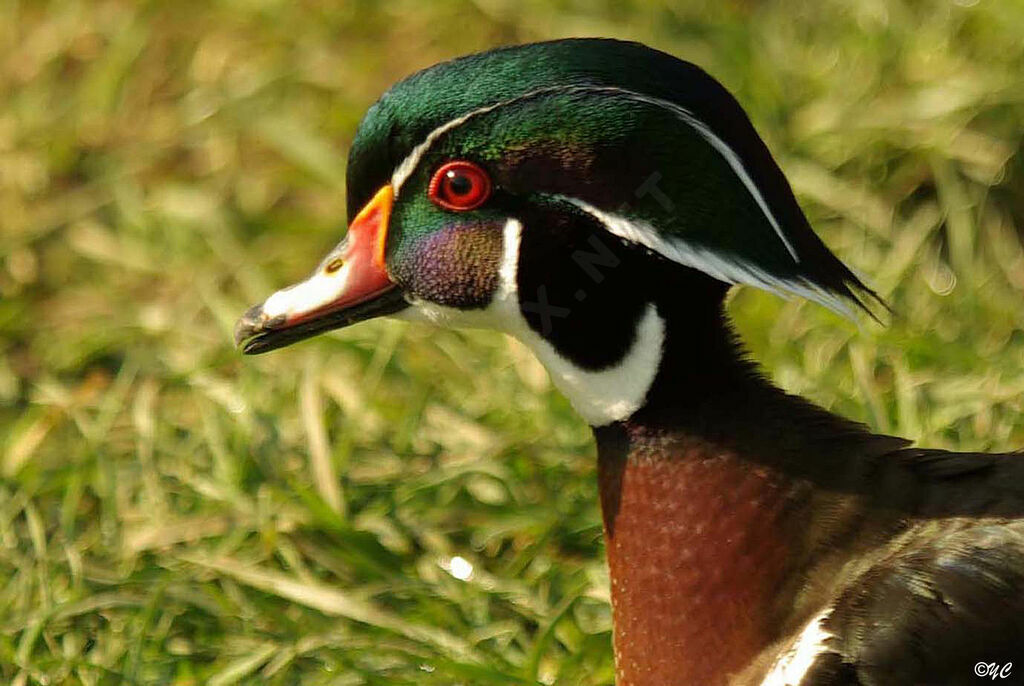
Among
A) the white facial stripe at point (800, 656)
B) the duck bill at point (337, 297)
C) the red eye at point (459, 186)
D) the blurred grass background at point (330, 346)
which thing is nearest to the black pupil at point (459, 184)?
the red eye at point (459, 186)

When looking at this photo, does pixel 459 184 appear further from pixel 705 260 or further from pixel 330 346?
pixel 330 346

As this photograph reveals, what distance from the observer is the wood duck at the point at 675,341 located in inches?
76.1

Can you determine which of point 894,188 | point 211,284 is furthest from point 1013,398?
point 211,284

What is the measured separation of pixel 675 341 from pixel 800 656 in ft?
1.35

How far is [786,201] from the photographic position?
6.49 feet

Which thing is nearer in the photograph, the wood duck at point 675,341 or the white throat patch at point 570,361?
the wood duck at point 675,341

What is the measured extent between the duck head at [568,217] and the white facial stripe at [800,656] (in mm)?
359

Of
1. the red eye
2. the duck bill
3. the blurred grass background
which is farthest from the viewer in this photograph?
the blurred grass background

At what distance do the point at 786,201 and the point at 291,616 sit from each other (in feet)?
3.84

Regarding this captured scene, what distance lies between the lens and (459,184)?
2.05m

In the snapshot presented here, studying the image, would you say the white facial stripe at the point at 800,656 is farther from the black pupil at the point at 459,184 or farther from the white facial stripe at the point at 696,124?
the black pupil at the point at 459,184

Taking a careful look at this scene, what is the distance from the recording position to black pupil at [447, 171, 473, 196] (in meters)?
2.04

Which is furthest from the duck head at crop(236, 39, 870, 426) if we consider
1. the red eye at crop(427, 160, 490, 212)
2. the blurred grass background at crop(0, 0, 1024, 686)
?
the blurred grass background at crop(0, 0, 1024, 686)

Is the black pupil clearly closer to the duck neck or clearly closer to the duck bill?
the duck bill
